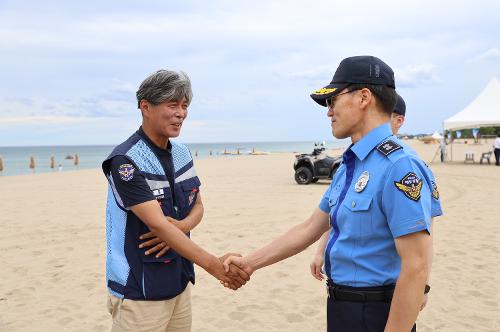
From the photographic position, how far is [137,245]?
221 centimetres

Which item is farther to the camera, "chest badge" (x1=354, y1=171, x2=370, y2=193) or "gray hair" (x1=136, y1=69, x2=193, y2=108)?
"gray hair" (x1=136, y1=69, x2=193, y2=108)

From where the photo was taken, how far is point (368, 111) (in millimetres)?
1852

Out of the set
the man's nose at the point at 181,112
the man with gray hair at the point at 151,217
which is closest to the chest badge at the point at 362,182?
the man with gray hair at the point at 151,217

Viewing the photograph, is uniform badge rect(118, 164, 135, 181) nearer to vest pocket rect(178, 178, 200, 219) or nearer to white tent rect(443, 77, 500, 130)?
vest pocket rect(178, 178, 200, 219)

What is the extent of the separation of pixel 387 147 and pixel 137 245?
1266 mm

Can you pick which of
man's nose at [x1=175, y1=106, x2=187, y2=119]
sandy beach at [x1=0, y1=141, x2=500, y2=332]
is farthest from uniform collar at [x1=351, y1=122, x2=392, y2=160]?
sandy beach at [x1=0, y1=141, x2=500, y2=332]

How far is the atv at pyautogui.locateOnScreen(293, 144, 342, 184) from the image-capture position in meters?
14.7

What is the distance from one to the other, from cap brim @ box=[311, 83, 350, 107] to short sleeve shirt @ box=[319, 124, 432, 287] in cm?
22

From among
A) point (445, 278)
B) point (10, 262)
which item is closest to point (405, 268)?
point (445, 278)

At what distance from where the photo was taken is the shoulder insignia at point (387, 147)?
1709mm

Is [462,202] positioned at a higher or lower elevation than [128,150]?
lower

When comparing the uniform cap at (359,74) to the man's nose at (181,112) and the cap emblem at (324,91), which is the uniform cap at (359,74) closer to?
the cap emblem at (324,91)

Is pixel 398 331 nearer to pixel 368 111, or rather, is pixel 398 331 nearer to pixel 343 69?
pixel 368 111

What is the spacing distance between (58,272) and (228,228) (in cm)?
317
